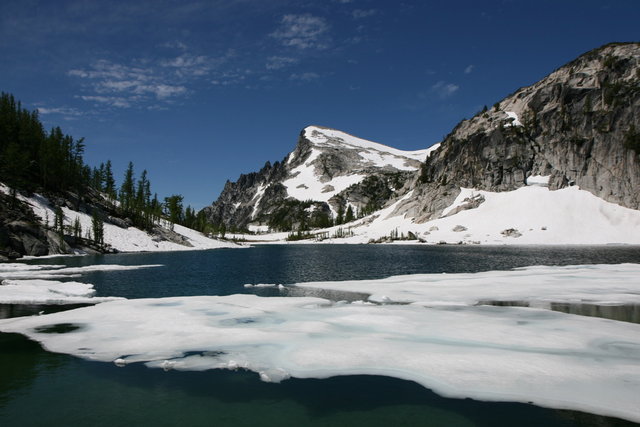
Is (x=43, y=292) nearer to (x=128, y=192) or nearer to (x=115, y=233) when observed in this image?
(x=115, y=233)

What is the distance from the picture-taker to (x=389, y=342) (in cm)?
1841

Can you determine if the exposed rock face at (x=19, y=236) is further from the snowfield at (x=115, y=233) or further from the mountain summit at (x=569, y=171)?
the mountain summit at (x=569, y=171)

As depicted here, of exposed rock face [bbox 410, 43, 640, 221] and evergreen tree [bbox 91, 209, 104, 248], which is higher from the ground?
exposed rock face [bbox 410, 43, 640, 221]

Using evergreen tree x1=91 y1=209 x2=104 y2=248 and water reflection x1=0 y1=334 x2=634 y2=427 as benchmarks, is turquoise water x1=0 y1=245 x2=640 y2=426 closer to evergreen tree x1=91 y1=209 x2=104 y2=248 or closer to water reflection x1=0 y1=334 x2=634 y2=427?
water reflection x1=0 y1=334 x2=634 y2=427

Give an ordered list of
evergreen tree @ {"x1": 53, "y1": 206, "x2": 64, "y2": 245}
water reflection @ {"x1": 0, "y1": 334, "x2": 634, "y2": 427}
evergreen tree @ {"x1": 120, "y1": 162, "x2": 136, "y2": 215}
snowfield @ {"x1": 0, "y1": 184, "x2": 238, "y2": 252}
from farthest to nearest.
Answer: evergreen tree @ {"x1": 120, "y1": 162, "x2": 136, "y2": 215}
snowfield @ {"x1": 0, "y1": 184, "x2": 238, "y2": 252}
evergreen tree @ {"x1": 53, "y1": 206, "x2": 64, "y2": 245}
water reflection @ {"x1": 0, "y1": 334, "x2": 634, "y2": 427}

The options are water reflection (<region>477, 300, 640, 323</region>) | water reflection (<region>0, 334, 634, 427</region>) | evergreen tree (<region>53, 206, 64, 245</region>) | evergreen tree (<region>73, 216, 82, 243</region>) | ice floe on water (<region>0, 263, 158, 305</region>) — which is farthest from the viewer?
evergreen tree (<region>73, 216, 82, 243</region>)

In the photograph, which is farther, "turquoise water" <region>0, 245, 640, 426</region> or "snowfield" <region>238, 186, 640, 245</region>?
"snowfield" <region>238, 186, 640, 245</region>

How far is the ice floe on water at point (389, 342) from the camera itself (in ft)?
44.5

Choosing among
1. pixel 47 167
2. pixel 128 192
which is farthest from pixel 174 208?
pixel 47 167

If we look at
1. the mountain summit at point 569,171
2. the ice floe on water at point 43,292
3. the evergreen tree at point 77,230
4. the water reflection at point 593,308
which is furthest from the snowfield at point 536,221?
the ice floe on water at point 43,292

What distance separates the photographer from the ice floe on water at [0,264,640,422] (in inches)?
534

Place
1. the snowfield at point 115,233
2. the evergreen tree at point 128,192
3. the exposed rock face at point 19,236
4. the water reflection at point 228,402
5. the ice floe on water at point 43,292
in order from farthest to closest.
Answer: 1. the evergreen tree at point 128,192
2. the snowfield at point 115,233
3. the exposed rock face at point 19,236
4. the ice floe on water at point 43,292
5. the water reflection at point 228,402

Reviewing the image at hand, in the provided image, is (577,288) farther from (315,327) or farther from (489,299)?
(315,327)

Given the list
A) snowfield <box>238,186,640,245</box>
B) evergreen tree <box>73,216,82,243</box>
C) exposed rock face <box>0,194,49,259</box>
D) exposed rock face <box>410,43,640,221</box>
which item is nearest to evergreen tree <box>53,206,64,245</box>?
evergreen tree <box>73,216,82,243</box>
